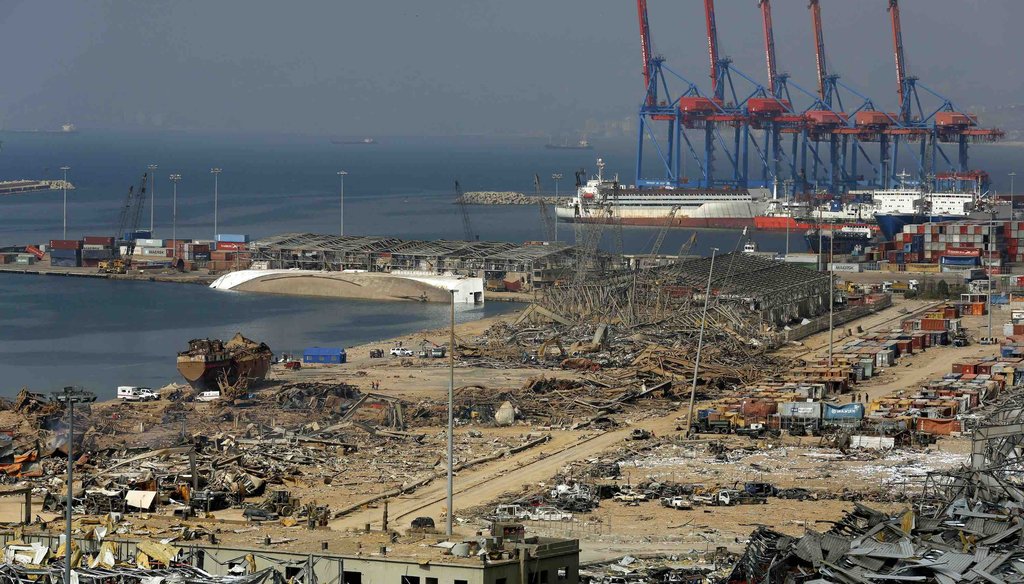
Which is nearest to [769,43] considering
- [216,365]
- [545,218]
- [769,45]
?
[769,45]

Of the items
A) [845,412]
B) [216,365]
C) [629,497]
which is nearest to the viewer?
[629,497]

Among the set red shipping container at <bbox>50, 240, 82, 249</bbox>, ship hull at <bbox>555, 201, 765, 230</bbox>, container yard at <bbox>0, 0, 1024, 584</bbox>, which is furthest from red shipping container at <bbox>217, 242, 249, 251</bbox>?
ship hull at <bbox>555, 201, 765, 230</bbox>

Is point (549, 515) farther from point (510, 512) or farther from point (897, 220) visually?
point (897, 220)

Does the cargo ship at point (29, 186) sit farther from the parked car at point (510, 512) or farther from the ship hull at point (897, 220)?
the parked car at point (510, 512)

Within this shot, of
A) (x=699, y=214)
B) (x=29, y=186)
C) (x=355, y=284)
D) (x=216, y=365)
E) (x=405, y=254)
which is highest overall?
(x=29, y=186)

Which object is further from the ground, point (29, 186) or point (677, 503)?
point (29, 186)

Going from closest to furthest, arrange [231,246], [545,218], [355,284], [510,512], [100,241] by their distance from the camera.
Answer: [510,512] < [355,284] < [545,218] < [231,246] < [100,241]

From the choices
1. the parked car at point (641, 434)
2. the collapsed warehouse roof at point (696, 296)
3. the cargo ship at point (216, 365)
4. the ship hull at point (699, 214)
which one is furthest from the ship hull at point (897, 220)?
the parked car at point (641, 434)
